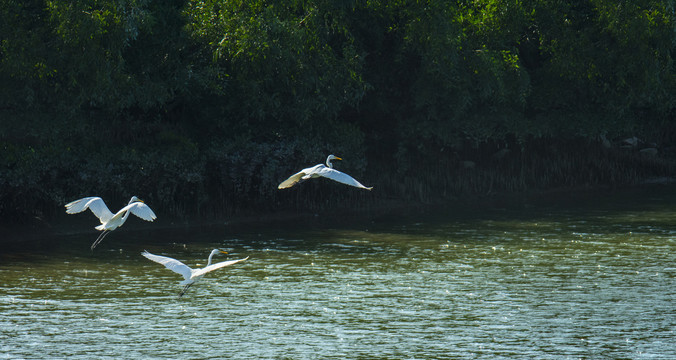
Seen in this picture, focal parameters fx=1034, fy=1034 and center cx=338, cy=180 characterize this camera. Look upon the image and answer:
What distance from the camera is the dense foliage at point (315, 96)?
1218 inches

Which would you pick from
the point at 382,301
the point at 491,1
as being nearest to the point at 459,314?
the point at 382,301

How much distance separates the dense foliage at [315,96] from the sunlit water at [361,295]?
253 centimetres

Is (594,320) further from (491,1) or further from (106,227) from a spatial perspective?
(491,1)

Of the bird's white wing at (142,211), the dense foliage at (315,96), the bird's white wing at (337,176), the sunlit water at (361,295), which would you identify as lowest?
the sunlit water at (361,295)

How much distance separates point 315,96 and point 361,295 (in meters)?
14.2

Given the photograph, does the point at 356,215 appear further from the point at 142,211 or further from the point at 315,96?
the point at 142,211

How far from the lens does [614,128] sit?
3962cm

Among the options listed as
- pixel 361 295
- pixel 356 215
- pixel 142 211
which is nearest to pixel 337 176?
pixel 361 295

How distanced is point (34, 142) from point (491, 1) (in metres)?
16.6

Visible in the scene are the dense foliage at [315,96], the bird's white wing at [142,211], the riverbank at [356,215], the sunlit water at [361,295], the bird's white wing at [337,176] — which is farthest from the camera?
the dense foliage at [315,96]

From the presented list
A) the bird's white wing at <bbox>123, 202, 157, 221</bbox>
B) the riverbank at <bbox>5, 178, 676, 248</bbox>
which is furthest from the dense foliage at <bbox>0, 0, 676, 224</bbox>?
the bird's white wing at <bbox>123, 202, 157, 221</bbox>

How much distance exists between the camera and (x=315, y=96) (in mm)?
34562

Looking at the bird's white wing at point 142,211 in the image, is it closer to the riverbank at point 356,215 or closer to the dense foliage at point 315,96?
the riverbank at point 356,215

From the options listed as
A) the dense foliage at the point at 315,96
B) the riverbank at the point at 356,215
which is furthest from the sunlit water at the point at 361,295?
the dense foliage at the point at 315,96
